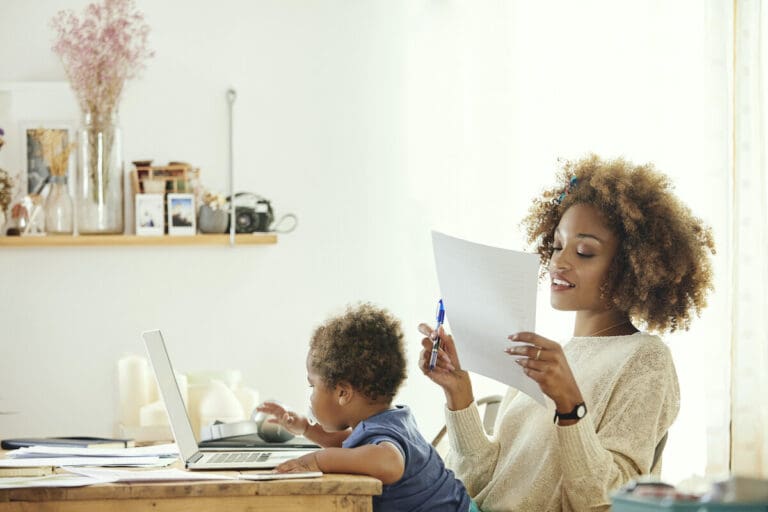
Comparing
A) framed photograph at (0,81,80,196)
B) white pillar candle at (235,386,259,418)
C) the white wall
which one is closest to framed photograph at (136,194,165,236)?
the white wall

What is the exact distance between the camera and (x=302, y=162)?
3691mm

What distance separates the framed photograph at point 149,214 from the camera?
3.50 meters

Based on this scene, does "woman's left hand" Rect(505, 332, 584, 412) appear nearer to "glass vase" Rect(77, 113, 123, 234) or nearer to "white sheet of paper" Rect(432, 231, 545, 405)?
"white sheet of paper" Rect(432, 231, 545, 405)

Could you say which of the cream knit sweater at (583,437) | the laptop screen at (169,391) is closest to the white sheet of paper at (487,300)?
the cream knit sweater at (583,437)

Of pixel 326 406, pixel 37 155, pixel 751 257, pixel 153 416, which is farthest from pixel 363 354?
pixel 37 155

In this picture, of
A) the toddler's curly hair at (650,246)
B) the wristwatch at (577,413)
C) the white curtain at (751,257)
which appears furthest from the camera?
the white curtain at (751,257)

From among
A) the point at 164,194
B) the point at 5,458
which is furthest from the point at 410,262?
the point at 5,458

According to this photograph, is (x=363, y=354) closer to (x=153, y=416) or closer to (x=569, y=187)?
(x=569, y=187)

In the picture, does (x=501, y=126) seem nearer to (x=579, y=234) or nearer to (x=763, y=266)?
(x=763, y=266)

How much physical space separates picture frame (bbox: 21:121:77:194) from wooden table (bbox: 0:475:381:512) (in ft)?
7.25

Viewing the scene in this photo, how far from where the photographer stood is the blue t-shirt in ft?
5.63

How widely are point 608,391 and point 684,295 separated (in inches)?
12.2

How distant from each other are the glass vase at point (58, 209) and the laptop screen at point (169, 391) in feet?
5.55

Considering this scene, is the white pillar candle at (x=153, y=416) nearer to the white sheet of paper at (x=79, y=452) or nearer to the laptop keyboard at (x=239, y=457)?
the white sheet of paper at (x=79, y=452)
